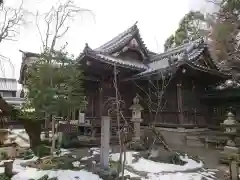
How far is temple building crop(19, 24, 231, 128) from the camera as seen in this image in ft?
43.6

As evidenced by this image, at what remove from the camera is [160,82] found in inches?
579

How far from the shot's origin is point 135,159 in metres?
8.88

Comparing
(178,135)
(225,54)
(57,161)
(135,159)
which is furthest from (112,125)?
(225,54)

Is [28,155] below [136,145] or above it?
below

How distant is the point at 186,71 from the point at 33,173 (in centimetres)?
1033

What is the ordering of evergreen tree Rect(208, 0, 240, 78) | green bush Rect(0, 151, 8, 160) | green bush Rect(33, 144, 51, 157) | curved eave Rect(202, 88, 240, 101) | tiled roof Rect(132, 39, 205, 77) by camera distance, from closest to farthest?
green bush Rect(0, 151, 8, 160) → green bush Rect(33, 144, 51, 157) → evergreen tree Rect(208, 0, 240, 78) → curved eave Rect(202, 88, 240, 101) → tiled roof Rect(132, 39, 205, 77)

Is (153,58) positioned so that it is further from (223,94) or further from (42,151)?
(42,151)

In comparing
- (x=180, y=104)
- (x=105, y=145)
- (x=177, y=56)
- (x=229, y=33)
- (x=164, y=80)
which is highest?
(x=229, y=33)

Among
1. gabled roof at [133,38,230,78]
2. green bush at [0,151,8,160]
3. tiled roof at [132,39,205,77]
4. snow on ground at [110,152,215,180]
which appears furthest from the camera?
tiled roof at [132,39,205,77]

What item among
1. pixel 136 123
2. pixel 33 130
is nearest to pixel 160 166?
pixel 136 123

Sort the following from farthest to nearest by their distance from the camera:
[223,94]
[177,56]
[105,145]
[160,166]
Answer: [177,56], [223,94], [160,166], [105,145]

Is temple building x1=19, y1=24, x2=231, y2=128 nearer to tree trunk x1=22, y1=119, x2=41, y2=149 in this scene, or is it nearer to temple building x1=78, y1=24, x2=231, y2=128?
temple building x1=78, y1=24, x2=231, y2=128

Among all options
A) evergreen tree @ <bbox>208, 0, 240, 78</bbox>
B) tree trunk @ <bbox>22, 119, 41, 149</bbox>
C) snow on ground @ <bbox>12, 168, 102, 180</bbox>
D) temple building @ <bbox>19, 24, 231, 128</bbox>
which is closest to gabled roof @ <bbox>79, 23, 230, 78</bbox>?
temple building @ <bbox>19, 24, 231, 128</bbox>

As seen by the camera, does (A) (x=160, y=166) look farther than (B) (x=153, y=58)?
No
